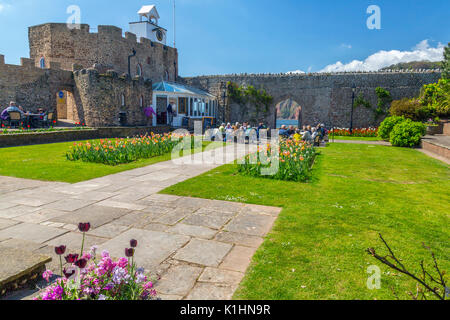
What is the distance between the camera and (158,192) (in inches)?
246

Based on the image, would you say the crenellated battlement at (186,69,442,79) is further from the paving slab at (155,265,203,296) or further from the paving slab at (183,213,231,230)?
the paving slab at (155,265,203,296)

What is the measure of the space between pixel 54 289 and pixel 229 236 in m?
2.26

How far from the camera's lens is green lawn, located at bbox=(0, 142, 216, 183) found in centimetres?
753

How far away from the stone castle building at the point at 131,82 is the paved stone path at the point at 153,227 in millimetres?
15985

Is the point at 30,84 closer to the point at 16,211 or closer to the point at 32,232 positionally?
the point at 16,211

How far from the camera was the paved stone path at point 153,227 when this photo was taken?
3059 millimetres

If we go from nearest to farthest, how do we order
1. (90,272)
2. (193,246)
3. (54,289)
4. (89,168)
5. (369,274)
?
(54,289)
(90,272)
(369,274)
(193,246)
(89,168)

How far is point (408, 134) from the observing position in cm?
1562

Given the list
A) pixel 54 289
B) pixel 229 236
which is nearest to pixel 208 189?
pixel 229 236

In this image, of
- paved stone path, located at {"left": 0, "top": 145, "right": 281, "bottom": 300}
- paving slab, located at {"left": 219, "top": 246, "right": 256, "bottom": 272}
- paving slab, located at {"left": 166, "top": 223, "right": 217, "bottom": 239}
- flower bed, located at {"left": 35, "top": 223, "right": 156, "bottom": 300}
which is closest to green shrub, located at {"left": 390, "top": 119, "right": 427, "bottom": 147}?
paved stone path, located at {"left": 0, "top": 145, "right": 281, "bottom": 300}

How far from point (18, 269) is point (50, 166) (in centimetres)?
693

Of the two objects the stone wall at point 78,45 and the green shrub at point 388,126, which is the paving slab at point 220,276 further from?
the stone wall at point 78,45

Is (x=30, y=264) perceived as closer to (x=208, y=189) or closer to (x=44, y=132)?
(x=208, y=189)

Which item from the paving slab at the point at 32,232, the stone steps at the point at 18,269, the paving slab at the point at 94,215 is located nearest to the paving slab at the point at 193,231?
the paving slab at the point at 94,215
